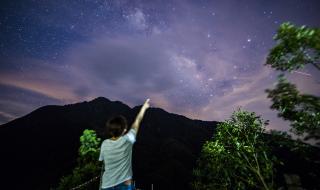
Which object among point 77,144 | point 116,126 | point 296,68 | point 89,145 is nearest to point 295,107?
point 296,68

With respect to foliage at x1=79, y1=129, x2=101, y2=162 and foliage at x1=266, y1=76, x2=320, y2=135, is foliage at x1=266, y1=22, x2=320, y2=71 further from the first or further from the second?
foliage at x1=79, y1=129, x2=101, y2=162

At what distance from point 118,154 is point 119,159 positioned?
0.08 metres

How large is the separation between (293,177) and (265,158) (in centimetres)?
1689

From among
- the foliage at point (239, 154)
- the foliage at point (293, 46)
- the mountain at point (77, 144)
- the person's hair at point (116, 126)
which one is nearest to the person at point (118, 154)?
the person's hair at point (116, 126)

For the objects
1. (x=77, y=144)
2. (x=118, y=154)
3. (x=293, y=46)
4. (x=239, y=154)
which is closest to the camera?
(x=118, y=154)

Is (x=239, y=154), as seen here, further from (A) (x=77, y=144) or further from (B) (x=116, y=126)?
(A) (x=77, y=144)

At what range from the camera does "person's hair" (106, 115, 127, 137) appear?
3611mm

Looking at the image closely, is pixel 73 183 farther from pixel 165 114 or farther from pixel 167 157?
pixel 165 114

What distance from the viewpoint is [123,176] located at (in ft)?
11.6

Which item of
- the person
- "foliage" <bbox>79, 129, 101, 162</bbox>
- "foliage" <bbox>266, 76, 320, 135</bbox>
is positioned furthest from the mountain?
the person

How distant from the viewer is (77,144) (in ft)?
468

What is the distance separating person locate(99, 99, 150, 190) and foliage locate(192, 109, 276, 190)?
20.2 m

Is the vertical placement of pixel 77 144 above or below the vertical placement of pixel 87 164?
above

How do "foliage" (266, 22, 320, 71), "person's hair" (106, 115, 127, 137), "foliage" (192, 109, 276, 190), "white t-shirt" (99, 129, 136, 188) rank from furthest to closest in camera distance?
"foliage" (192, 109, 276, 190) < "foliage" (266, 22, 320, 71) < "person's hair" (106, 115, 127, 137) < "white t-shirt" (99, 129, 136, 188)
